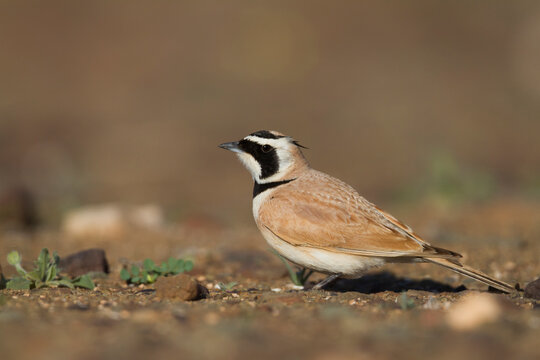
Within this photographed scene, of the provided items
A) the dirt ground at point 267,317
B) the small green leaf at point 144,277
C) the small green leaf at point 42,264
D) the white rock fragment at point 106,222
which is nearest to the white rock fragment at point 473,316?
the dirt ground at point 267,317

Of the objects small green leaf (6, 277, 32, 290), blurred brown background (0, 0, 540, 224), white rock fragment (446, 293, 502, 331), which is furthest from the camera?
blurred brown background (0, 0, 540, 224)

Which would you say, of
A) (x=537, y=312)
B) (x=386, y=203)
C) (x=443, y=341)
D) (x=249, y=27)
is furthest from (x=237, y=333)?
(x=249, y=27)

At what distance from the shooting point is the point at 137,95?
19219mm

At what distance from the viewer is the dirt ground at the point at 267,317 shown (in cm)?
294

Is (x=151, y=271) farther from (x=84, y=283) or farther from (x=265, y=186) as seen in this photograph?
(x=265, y=186)

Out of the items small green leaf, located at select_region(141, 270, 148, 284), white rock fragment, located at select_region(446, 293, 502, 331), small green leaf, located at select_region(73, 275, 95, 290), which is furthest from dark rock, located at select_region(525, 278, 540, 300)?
small green leaf, located at select_region(73, 275, 95, 290)

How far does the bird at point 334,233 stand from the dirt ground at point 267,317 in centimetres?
25

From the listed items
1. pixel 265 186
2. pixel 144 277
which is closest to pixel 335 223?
pixel 265 186

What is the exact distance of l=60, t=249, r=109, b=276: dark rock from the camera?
575 centimetres

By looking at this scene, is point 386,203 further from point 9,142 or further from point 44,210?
point 9,142

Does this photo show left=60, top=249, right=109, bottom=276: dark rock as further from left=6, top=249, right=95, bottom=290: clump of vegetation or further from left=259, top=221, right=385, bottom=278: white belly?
left=259, top=221, right=385, bottom=278: white belly

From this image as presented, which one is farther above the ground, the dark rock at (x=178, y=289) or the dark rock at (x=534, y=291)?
the dark rock at (x=178, y=289)

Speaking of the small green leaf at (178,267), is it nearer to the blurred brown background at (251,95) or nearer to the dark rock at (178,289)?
the dark rock at (178,289)

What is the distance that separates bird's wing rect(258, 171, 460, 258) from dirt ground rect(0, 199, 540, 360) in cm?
36
